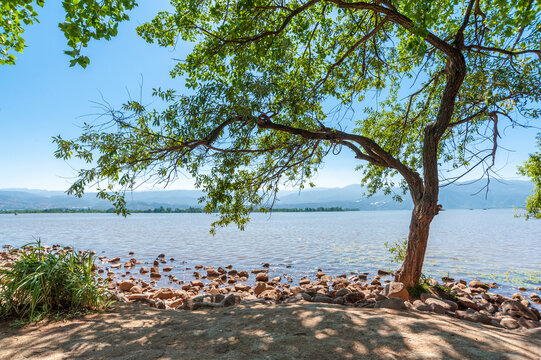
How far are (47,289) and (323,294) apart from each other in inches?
248

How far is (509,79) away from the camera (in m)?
7.76

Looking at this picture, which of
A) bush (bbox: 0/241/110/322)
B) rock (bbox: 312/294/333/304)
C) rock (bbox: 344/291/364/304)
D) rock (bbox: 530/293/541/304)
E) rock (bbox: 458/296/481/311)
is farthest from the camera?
rock (bbox: 530/293/541/304)

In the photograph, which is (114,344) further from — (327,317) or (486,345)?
(486,345)

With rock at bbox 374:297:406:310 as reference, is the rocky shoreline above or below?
below

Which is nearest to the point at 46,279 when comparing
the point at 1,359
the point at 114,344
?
the point at 1,359

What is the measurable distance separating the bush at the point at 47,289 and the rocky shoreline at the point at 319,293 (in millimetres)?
452

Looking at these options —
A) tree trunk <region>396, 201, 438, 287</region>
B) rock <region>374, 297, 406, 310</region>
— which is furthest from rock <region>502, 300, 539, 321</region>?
rock <region>374, 297, 406, 310</region>

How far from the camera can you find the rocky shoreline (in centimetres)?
651

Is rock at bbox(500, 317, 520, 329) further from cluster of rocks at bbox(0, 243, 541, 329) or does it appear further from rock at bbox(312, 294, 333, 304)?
rock at bbox(312, 294, 333, 304)

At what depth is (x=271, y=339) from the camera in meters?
3.85

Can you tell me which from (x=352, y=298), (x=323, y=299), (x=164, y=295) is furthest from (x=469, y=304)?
(x=164, y=295)

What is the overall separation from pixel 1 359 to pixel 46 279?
195 centimetres

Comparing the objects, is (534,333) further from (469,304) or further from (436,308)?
(469,304)

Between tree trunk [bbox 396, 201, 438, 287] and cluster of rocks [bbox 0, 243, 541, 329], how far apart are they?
0.58 meters
